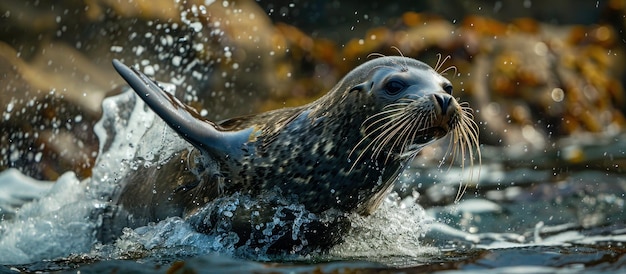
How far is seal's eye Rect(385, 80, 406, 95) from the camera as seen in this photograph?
509cm

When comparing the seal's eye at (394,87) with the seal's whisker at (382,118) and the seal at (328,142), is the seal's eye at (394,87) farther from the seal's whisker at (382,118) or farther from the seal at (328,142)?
the seal's whisker at (382,118)

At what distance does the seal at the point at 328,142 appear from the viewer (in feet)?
16.7

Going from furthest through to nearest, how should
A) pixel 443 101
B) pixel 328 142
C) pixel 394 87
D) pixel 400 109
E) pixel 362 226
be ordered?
pixel 362 226 < pixel 328 142 < pixel 394 87 < pixel 400 109 < pixel 443 101

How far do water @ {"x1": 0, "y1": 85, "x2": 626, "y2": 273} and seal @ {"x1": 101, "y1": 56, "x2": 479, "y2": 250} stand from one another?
0.14m

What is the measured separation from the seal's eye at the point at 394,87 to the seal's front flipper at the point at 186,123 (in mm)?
921

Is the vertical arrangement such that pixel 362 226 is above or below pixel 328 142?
below

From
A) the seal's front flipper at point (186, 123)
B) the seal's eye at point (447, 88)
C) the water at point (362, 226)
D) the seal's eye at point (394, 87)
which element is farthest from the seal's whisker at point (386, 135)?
the seal's front flipper at point (186, 123)

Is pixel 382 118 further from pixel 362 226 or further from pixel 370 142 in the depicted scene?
pixel 362 226

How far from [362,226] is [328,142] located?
1.90 feet

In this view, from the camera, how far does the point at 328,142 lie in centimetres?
525

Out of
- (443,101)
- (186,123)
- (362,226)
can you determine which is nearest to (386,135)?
(443,101)

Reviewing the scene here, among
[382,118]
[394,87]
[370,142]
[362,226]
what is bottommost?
[362,226]

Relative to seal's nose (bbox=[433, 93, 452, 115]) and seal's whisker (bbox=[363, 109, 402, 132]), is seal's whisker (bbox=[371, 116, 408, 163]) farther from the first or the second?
seal's nose (bbox=[433, 93, 452, 115])

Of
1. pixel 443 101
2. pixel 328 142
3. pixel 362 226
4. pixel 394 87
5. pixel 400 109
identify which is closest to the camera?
pixel 443 101
